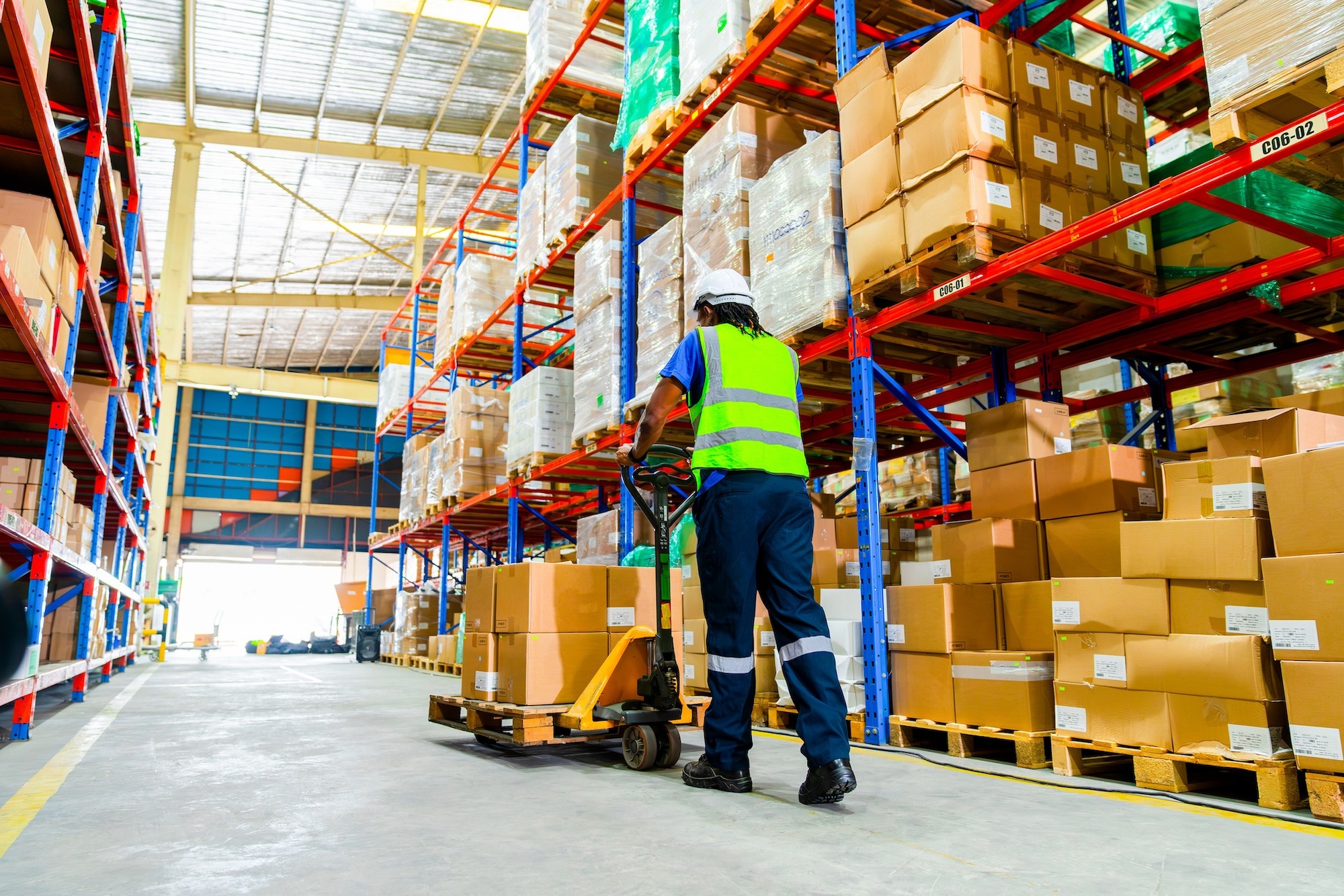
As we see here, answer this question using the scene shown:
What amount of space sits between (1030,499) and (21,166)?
19.7 feet

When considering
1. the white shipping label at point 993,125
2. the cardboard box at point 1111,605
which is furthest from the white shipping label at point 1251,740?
the white shipping label at point 993,125

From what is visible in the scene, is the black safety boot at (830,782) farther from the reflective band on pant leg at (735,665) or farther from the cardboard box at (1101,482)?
the cardboard box at (1101,482)

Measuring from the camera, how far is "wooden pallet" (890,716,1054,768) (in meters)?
3.85

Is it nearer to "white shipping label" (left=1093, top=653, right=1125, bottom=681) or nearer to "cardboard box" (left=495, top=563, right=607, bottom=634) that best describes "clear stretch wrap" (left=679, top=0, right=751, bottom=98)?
"cardboard box" (left=495, top=563, right=607, bottom=634)

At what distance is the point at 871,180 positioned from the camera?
4.66 meters

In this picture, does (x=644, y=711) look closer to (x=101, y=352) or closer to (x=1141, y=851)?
(x=1141, y=851)

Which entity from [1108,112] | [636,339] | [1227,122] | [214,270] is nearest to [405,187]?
[214,270]

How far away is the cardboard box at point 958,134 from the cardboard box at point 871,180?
0.09 m

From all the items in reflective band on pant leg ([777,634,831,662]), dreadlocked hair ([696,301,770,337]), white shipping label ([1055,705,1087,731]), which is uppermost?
dreadlocked hair ([696,301,770,337])

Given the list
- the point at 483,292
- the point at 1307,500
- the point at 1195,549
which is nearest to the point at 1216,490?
the point at 1195,549

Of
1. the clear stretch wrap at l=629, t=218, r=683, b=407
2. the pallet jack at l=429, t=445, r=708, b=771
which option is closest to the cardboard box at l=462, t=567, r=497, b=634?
the pallet jack at l=429, t=445, r=708, b=771

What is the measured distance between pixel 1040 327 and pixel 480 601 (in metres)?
3.53

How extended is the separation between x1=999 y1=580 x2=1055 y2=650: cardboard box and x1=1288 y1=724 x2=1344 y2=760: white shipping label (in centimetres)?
121

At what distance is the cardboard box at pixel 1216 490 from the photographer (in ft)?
10.6
